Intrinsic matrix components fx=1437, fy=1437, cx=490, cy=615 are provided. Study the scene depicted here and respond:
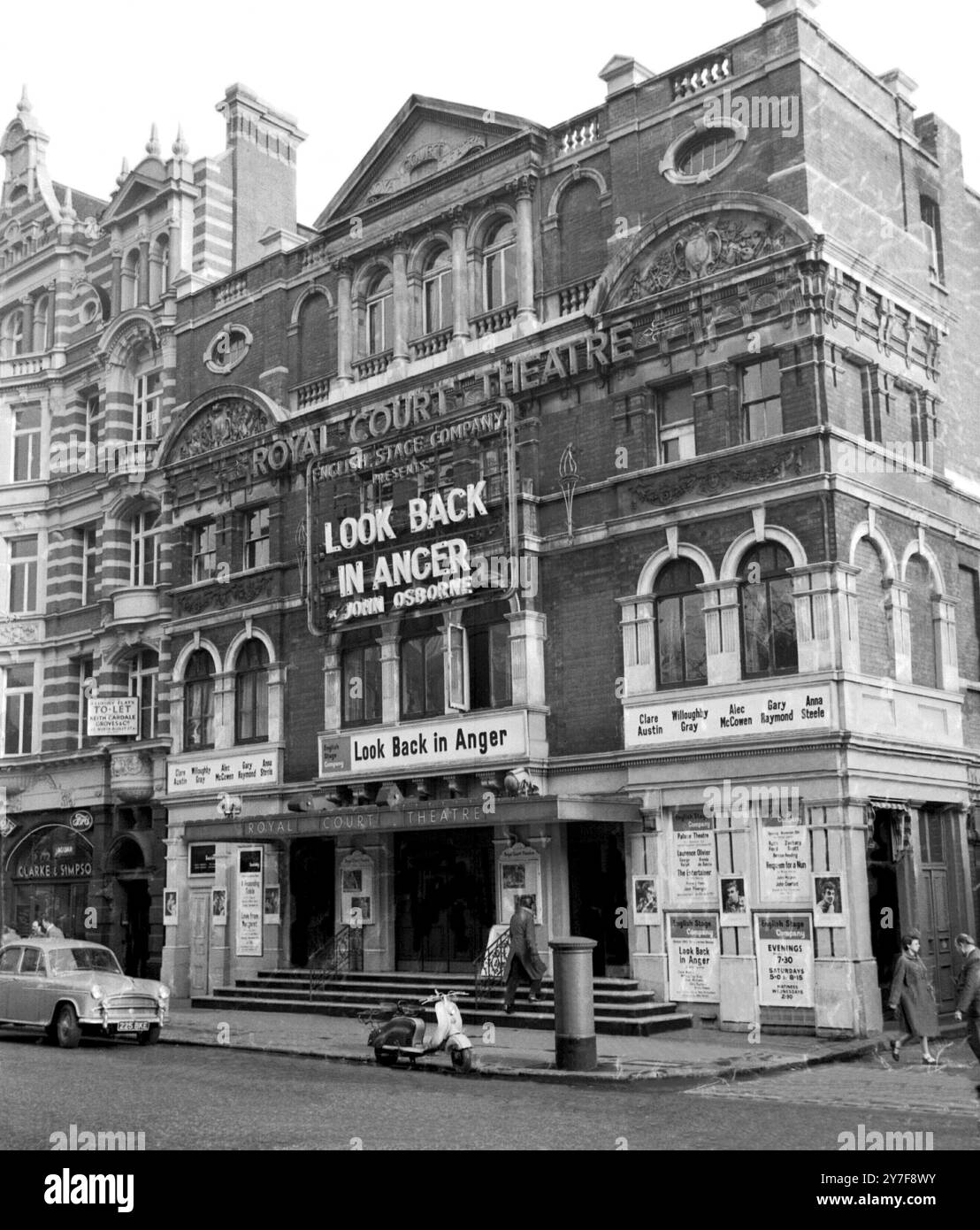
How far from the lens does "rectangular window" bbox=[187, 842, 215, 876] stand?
3175 centimetres

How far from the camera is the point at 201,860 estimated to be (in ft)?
105

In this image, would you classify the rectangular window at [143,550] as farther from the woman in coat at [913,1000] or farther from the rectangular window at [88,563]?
the woman in coat at [913,1000]

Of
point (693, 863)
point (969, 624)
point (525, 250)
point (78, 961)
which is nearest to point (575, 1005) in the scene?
point (693, 863)

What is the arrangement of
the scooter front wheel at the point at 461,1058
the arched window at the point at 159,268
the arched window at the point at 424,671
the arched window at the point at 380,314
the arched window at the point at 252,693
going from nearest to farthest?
the scooter front wheel at the point at 461,1058, the arched window at the point at 424,671, the arched window at the point at 380,314, the arched window at the point at 252,693, the arched window at the point at 159,268

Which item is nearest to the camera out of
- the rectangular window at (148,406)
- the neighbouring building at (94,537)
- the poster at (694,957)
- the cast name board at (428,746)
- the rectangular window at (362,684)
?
the poster at (694,957)

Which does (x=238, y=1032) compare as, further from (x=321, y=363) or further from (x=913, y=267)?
(x=913, y=267)

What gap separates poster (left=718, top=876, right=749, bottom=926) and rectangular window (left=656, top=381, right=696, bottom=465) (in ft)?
23.4

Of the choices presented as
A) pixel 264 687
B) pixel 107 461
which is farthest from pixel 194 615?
pixel 107 461

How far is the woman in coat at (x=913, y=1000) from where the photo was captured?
19000mm

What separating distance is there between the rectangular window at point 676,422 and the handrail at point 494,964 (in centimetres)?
869

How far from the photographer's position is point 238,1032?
23375 mm

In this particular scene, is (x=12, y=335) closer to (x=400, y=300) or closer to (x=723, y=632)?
(x=400, y=300)

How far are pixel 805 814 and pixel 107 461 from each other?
21.6 metres

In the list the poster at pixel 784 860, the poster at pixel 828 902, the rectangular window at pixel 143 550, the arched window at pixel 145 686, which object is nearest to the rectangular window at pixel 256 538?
the rectangular window at pixel 143 550
